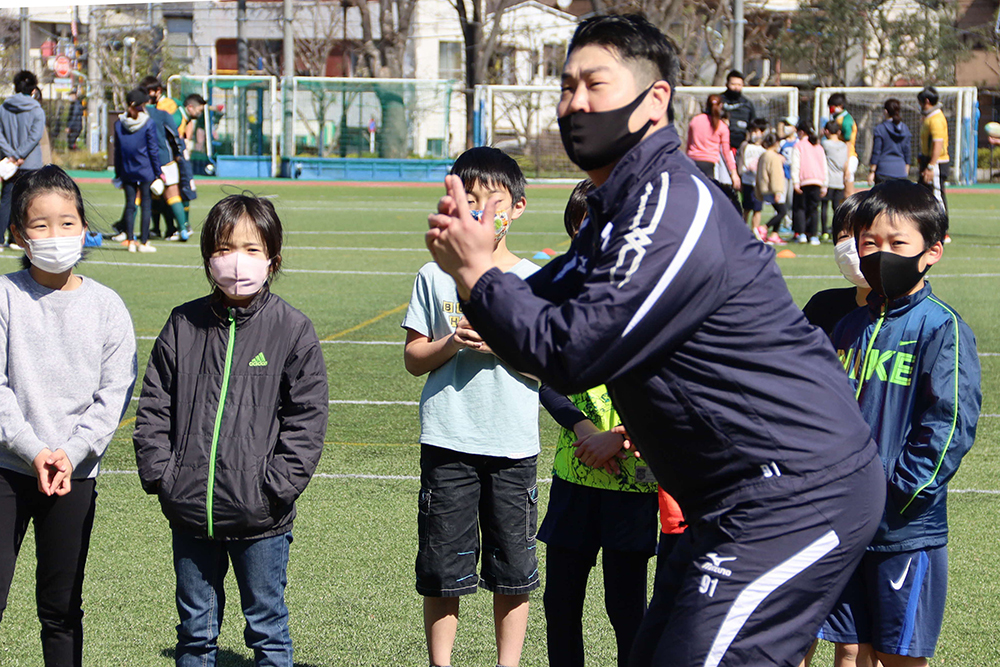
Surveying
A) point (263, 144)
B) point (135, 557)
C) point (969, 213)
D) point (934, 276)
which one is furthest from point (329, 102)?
point (135, 557)

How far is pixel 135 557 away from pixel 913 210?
3.75 meters

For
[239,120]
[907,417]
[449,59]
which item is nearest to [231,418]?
[907,417]

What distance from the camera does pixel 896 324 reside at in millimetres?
3615

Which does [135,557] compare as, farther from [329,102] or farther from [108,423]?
[329,102]

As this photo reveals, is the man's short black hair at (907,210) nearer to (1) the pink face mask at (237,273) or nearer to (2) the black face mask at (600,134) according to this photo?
(2) the black face mask at (600,134)

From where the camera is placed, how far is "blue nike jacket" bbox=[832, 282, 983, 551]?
136 inches

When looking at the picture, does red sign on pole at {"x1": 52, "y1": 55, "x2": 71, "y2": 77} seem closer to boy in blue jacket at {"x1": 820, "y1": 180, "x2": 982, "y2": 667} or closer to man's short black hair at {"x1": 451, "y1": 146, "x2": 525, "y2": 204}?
man's short black hair at {"x1": 451, "y1": 146, "x2": 525, "y2": 204}

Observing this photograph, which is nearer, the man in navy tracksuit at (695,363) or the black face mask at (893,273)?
the man in navy tracksuit at (695,363)

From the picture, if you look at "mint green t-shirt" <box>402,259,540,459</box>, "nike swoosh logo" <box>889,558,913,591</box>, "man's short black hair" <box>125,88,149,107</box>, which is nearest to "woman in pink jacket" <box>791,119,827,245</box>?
"man's short black hair" <box>125,88,149,107</box>

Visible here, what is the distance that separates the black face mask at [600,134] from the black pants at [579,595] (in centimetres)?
164

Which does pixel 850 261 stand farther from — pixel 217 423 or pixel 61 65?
pixel 61 65

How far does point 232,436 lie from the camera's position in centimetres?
369

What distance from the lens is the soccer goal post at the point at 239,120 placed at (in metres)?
38.6

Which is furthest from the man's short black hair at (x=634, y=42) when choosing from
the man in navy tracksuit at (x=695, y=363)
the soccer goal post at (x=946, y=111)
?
the soccer goal post at (x=946, y=111)
